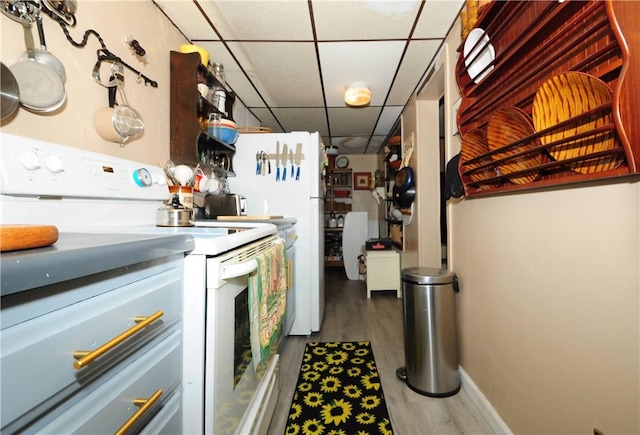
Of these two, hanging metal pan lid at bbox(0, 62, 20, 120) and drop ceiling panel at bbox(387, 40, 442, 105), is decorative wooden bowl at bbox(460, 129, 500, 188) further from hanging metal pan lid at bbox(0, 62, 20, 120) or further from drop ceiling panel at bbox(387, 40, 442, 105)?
hanging metal pan lid at bbox(0, 62, 20, 120)

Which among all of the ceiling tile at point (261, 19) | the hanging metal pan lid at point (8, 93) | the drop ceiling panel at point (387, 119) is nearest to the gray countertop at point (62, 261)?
the hanging metal pan lid at point (8, 93)

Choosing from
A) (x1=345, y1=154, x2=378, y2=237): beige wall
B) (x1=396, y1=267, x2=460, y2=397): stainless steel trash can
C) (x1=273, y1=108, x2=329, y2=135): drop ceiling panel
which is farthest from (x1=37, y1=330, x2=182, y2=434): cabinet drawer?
(x1=345, y1=154, x2=378, y2=237): beige wall

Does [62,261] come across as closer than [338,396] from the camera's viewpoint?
Yes

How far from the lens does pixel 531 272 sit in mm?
1087

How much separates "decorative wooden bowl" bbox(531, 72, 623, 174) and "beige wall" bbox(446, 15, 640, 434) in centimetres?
10

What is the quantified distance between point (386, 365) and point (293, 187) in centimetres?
151

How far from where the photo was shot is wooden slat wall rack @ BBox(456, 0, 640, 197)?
2.18 ft

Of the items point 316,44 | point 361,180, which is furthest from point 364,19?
point 361,180

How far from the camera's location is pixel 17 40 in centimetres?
85

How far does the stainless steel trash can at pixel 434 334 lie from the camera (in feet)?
5.22

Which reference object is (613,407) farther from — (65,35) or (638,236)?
(65,35)

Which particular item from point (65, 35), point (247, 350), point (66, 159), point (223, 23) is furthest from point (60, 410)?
point (223, 23)

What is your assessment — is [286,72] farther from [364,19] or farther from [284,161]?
[364,19]


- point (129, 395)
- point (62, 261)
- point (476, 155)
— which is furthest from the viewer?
point (476, 155)
